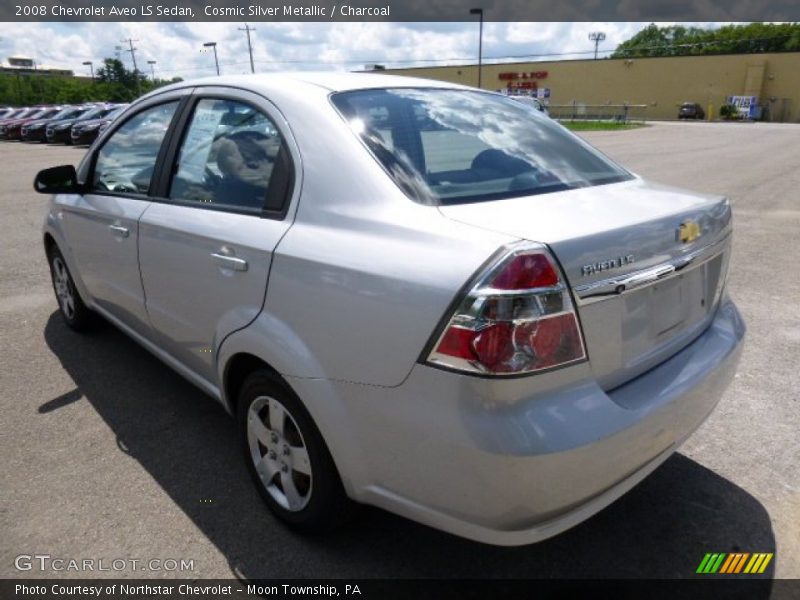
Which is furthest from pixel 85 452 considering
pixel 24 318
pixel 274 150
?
pixel 24 318

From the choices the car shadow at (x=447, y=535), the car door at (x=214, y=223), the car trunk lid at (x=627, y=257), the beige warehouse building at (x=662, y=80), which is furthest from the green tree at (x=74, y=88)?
the car trunk lid at (x=627, y=257)

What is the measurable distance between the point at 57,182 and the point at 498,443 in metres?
3.45

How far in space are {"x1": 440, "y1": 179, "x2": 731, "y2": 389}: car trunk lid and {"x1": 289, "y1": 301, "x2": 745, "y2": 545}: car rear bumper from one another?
0.39 ft

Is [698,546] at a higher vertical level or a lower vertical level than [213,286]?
lower

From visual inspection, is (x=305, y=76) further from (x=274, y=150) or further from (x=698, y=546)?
(x=698, y=546)

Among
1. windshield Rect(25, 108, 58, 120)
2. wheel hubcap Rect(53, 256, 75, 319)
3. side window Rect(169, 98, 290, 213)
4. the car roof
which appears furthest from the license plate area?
windshield Rect(25, 108, 58, 120)

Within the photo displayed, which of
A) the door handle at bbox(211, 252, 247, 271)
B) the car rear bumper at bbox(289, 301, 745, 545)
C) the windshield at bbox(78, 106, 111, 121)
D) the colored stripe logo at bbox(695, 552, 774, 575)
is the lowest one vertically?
the colored stripe logo at bbox(695, 552, 774, 575)

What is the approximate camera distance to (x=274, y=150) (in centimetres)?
248

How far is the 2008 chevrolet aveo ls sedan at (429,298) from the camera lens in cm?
176

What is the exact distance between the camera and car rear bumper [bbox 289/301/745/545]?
1734 millimetres

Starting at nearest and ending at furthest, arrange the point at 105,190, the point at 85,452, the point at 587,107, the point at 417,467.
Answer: the point at 417,467 → the point at 85,452 → the point at 105,190 → the point at 587,107

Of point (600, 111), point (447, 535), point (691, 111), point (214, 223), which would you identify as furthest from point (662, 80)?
point (447, 535)

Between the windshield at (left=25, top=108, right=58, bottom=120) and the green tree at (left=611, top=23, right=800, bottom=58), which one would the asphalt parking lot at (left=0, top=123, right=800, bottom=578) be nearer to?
the windshield at (left=25, top=108, right=58, bottom=120)

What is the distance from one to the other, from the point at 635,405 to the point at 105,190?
3.20 m
